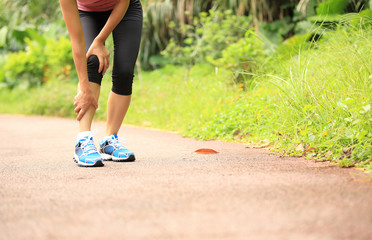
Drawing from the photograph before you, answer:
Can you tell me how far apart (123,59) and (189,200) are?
5.45ft

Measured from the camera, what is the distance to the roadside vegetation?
10.8 ft

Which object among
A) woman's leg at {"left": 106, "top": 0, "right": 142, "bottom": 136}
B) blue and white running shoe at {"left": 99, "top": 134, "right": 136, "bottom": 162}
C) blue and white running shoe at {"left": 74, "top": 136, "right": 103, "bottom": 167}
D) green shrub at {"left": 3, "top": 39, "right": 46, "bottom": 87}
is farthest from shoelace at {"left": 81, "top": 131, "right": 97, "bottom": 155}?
green shrub at {"left": 3, "top": 39, "right": 46, "bottom": 87}

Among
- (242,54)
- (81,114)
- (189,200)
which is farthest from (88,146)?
(242,54)

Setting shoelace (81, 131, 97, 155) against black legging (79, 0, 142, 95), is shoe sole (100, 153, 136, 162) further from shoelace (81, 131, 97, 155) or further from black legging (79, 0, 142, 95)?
black legging (79, 0, 142, 95)

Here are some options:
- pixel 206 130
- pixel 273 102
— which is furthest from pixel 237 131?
pixel 273 102

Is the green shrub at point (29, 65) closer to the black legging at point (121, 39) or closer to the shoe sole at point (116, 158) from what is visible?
the black legging at point (121, 39)

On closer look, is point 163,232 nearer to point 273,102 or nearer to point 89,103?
point 89,103

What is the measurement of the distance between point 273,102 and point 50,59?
11.0 m

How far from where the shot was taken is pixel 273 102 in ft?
14.2

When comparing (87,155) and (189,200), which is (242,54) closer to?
(87,155)

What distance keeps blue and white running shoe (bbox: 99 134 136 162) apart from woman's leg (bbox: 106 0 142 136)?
3.2 inches

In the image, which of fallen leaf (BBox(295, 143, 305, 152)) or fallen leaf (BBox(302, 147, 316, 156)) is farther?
fallen leaf (BBox(295, 143, 305, 152))

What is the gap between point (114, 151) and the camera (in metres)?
3.37

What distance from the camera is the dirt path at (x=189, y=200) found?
4.98 ft
